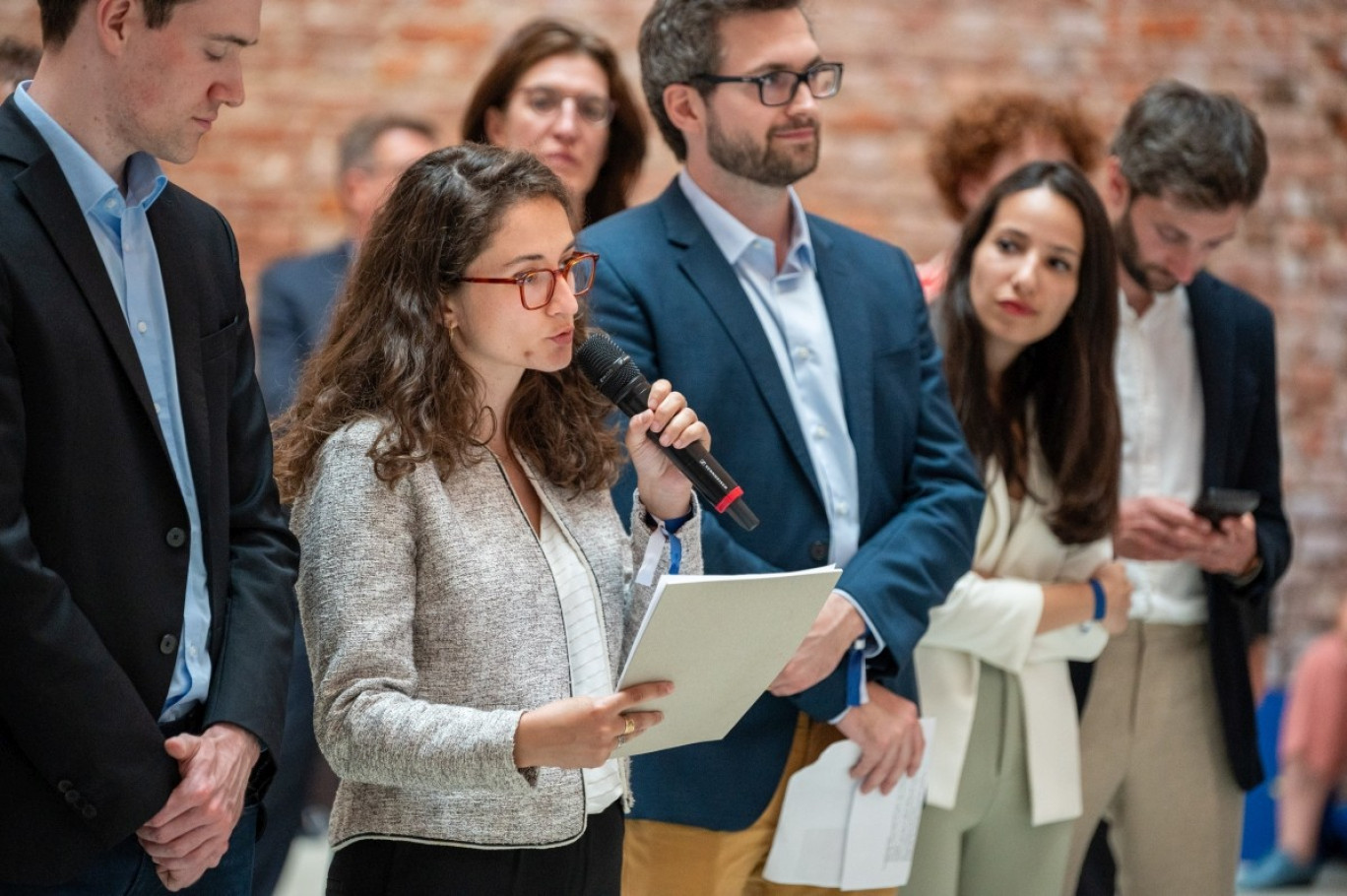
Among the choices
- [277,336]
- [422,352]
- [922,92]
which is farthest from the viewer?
[922,92]

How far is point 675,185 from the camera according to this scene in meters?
2.69

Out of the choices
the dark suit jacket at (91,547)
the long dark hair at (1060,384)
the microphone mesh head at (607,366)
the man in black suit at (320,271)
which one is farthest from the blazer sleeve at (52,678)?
the man in black suit at (320,271)

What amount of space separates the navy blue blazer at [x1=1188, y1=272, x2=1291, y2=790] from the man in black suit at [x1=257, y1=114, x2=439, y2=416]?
5.82 ft

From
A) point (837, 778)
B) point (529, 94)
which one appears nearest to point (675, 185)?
point (529, 94)

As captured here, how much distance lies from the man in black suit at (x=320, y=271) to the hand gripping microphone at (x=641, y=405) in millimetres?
1571

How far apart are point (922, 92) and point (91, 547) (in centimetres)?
388

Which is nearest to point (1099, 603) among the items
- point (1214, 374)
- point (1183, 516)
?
point (1183, 516)

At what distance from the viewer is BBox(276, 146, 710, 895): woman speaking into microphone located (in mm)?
1784

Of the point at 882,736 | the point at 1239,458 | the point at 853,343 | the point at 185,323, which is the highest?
the point at 185,323

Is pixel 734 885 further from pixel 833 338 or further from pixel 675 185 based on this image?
pixel 675 185

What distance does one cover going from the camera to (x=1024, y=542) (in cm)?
289

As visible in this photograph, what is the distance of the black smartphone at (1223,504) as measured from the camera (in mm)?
3037

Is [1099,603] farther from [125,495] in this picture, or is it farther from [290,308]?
[290,308]

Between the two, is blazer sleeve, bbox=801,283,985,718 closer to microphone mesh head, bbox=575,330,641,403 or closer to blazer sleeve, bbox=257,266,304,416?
microphone mesh head, bbox=575,330,641,403
